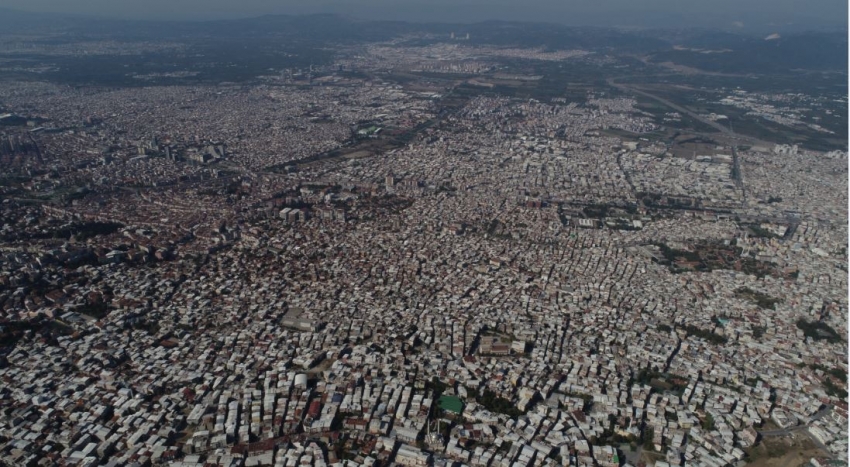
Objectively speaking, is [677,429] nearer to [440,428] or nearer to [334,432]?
[440,428]

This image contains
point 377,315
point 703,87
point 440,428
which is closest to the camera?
point 440,428

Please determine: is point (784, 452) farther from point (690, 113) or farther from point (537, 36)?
point (537, 36)

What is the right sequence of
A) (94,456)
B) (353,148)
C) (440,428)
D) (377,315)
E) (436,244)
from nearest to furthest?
1. (94,456)
2. (440,428)
3. (377,315)
4. (436,244)
5. (353,148)

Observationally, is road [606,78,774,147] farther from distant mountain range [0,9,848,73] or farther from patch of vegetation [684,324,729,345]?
patch of vegetation [684,324,729,345]

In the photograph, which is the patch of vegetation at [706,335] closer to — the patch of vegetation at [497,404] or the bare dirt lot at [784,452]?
the bare dirt lot at [784,452]

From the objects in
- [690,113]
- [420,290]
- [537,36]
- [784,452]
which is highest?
[537,36]

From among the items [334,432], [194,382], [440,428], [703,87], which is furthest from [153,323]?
[703,87]

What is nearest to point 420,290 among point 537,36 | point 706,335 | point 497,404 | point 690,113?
point 497,404

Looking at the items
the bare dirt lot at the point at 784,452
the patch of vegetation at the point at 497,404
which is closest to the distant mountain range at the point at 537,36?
the bare dirt lot at the point at 784,452
